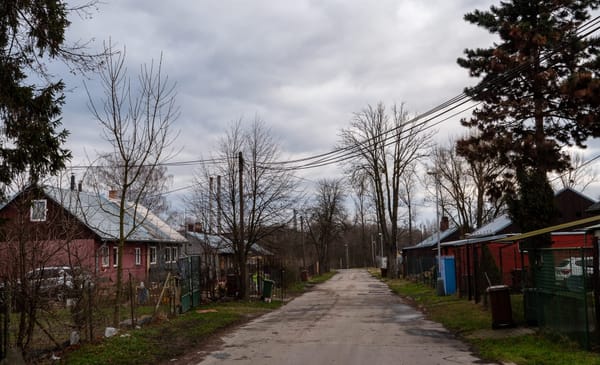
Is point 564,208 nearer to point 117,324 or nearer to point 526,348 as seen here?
point 526,348

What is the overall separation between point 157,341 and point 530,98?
46.5 ft

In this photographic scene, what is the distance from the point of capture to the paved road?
11.3 meters

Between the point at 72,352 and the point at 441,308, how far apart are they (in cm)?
1426

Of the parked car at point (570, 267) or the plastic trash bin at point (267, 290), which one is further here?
the plastic trash bin at point (267, 290)

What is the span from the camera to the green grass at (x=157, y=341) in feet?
36.7

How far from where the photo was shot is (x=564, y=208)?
34.6 m

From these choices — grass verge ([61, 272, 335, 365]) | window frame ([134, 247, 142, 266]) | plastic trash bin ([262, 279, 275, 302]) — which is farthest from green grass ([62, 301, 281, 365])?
window frame ([134, 247, 142, 266])

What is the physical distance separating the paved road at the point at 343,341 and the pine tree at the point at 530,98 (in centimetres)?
543

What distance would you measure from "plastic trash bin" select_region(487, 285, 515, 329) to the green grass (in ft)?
24.0

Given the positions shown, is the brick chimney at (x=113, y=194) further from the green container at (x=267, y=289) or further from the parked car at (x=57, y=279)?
the parked car at (x=57, y=279)

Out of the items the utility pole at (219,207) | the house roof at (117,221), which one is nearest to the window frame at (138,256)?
the house roof at (117,221)

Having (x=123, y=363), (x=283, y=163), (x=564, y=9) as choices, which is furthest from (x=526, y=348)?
(x=283, y=163)

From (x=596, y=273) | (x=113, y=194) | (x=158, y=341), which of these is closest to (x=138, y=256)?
(x=113, y=194)

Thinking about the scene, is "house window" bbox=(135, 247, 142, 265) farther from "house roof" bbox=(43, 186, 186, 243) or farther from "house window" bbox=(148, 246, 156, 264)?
"house window" bbox=(148, 246, 156, 264)
